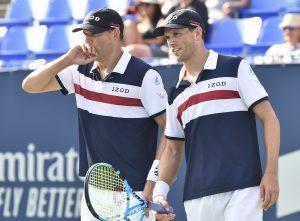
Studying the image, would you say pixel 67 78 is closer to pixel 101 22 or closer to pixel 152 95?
pixel 101 22

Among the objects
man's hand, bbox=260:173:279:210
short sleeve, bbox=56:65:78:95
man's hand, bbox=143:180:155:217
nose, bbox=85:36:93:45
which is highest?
nose, bbox=85:36:93:45

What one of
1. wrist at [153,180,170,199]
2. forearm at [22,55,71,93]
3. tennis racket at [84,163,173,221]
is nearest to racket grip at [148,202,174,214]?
tennis racket at [84,163,173,221]

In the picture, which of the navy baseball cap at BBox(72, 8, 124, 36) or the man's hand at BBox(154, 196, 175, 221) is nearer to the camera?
the man's hand at BBox(154, 196, 175, 221)

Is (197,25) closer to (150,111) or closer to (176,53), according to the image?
(176,53)

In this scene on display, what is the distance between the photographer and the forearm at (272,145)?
4.93m

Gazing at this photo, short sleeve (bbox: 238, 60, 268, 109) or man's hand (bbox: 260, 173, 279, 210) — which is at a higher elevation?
short sleeve (bbox: 238, 60, 268, 109)

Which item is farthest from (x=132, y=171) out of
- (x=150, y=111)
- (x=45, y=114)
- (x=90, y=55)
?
(x=45, y=114)

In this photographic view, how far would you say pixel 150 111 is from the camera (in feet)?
18.5

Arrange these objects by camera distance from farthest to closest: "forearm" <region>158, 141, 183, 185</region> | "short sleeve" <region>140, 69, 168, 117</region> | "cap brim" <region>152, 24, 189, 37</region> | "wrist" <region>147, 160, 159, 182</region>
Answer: "short sleeve" <region>140, 69, 168, 117</region>, "wrist" <region>147, 160, 159, 182</region>, "forearm" <region>158, 141, 183, 185</region>, "cap brim" <region>152, 24, 189, 37</region>

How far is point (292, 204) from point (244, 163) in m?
2.06

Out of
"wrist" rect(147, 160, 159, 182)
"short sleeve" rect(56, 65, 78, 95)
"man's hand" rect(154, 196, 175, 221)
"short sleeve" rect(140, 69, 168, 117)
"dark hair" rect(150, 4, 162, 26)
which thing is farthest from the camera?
"dark hair" rect(150, 4, 162, 26)

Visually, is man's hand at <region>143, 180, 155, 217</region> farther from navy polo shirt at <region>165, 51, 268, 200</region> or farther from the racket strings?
the racket strings

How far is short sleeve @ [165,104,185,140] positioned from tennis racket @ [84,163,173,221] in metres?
0.54

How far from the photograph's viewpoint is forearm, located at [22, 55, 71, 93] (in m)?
5.65
